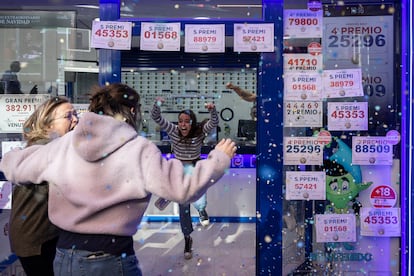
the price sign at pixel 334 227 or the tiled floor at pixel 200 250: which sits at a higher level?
the price sign at pixel 334 227

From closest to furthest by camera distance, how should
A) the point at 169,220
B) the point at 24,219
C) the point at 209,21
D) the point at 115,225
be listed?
the point at 115,225, the point at 24,219, the point at 209,21, the point at 169,220

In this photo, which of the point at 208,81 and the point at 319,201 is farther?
the point at 208,81

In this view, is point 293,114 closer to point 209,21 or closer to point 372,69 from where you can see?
point 372,69

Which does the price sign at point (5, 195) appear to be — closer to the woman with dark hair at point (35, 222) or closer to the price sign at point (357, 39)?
the woman with dark hair at point (35, 222)

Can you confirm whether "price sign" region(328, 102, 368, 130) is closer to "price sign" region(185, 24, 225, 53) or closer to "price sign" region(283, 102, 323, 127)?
"price sign" region(283, 102, 323, 127)

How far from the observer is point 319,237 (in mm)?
3553

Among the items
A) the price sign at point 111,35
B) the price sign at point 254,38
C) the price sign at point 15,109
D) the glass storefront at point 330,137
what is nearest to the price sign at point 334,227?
the glass storefront at point 330,137

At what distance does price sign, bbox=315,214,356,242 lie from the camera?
355 cm

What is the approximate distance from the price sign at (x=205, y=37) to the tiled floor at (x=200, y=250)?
6.39 ft

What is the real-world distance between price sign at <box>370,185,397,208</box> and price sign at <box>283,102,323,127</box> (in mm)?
630

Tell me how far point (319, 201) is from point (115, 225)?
203cm

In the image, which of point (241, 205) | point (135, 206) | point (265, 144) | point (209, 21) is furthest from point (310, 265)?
point (241, 205)

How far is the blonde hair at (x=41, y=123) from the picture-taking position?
2512 mm

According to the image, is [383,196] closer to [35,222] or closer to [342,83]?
[342,83]
